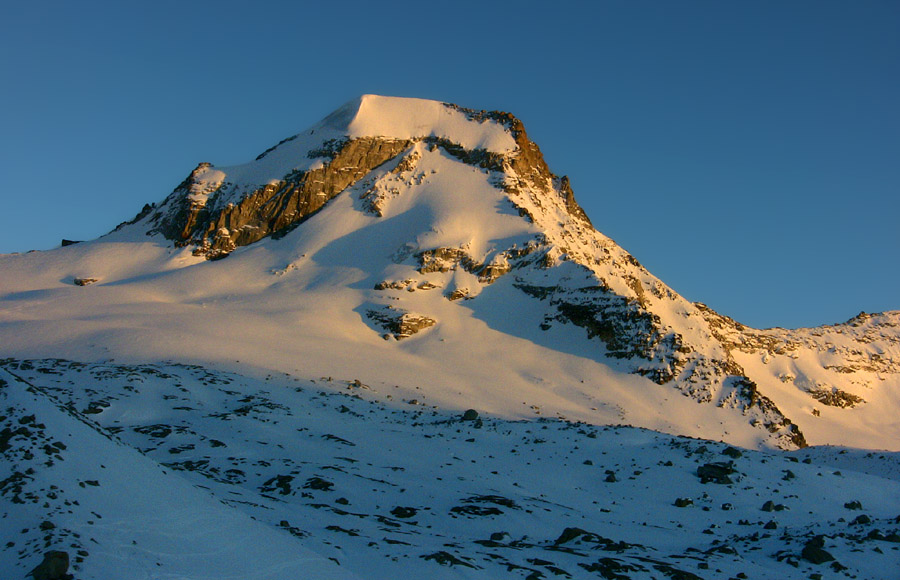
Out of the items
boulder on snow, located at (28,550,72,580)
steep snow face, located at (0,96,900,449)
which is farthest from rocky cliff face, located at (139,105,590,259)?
boulder on snow, located at (28,550,72,580)

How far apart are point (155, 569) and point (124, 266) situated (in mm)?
80317

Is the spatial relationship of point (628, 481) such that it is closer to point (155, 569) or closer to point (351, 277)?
point (155, 569)

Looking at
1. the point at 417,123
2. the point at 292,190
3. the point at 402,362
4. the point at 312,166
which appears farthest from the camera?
the point at 417,123

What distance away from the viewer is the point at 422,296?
233ft

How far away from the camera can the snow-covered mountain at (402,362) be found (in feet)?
50.1

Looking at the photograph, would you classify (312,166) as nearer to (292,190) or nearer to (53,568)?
(292,190)

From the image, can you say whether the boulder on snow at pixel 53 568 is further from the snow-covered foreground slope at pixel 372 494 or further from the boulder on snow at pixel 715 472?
the boulder on snow at pixel 715 472

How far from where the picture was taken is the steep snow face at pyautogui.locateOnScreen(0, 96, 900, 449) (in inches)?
2120

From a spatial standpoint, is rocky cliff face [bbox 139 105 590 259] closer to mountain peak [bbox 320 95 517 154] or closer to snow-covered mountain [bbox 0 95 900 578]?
snow-covered mountain [bbox 0 95 900 578]

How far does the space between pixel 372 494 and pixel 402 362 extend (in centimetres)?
3725

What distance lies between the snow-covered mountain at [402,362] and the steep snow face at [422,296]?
0.39m

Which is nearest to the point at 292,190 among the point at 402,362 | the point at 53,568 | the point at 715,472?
the point at 402,362

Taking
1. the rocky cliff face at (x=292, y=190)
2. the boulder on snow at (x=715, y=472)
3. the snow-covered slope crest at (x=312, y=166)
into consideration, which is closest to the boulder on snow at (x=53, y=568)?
the boulder on snow at (x=715, y=472)

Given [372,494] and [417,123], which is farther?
[417,123]
